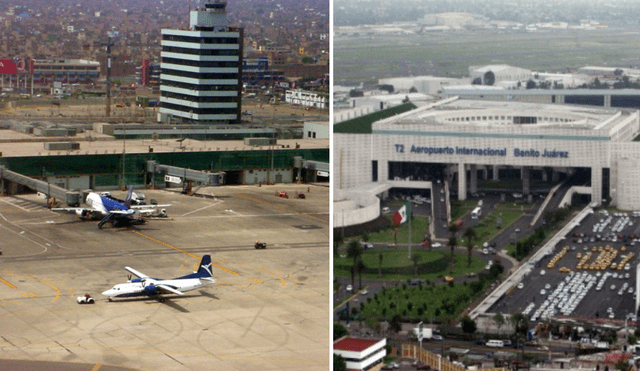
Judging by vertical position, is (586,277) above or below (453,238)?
below

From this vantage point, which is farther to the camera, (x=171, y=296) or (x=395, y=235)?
(x=395, y=235)

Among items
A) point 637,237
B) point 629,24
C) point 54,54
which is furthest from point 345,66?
point 54,54

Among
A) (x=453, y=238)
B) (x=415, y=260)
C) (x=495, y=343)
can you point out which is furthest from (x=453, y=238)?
(x=495, y=343)

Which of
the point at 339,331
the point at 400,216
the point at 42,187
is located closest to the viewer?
the point at 339,331

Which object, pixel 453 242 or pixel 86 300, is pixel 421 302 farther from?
pixel 86 300

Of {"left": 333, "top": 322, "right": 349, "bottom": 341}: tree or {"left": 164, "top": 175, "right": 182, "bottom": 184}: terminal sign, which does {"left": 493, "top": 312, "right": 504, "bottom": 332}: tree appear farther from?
{"left": 164, "top": 175, "right": 182, "bottom": 184}: terminal sign

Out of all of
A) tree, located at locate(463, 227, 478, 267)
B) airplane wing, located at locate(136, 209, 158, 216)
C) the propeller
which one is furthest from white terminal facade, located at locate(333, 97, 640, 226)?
the propeller

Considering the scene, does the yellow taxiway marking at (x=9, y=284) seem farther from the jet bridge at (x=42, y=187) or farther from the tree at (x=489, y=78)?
the tree at (x=489, y=78)

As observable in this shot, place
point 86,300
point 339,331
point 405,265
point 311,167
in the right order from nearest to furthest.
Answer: point 339,331 < point 86,300 < point 405,265 < point 311,167
